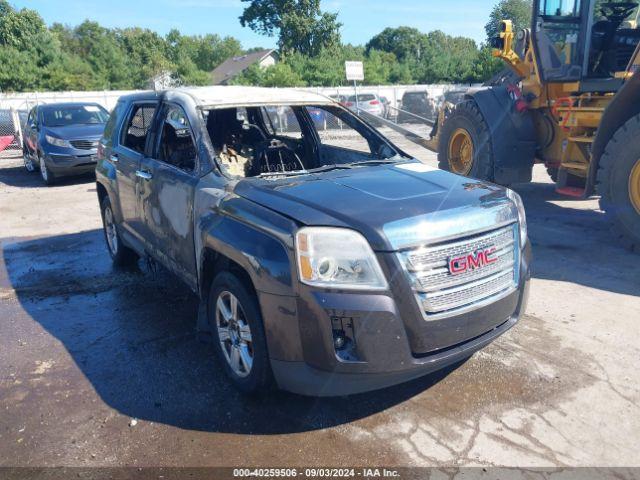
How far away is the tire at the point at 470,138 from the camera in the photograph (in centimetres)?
806

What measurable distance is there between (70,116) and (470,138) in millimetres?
9189

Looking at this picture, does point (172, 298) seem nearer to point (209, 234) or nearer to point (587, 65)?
point (209, 234)

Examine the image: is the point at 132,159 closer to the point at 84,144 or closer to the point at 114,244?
the point at 114,244

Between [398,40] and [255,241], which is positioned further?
[398,40]

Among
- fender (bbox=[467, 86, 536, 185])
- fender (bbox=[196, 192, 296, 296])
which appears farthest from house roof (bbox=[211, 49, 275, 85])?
fender (bbox=[196, 192, 296, 296])

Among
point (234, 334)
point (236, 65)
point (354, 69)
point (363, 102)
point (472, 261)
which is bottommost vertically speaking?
point (234, 334)

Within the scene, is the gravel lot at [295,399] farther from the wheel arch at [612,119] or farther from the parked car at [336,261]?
the wheel arch at [612,119]

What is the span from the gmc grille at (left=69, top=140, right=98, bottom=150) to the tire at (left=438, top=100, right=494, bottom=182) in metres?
7.28

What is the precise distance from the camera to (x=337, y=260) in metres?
2.69

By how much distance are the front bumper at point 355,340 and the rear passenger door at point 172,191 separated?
1213 millimetres

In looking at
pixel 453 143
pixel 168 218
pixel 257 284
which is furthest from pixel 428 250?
pixel 453 143

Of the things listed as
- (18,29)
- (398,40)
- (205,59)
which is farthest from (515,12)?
(398,40)

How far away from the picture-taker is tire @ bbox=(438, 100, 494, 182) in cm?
806

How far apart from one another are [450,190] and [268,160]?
6.41 feet
